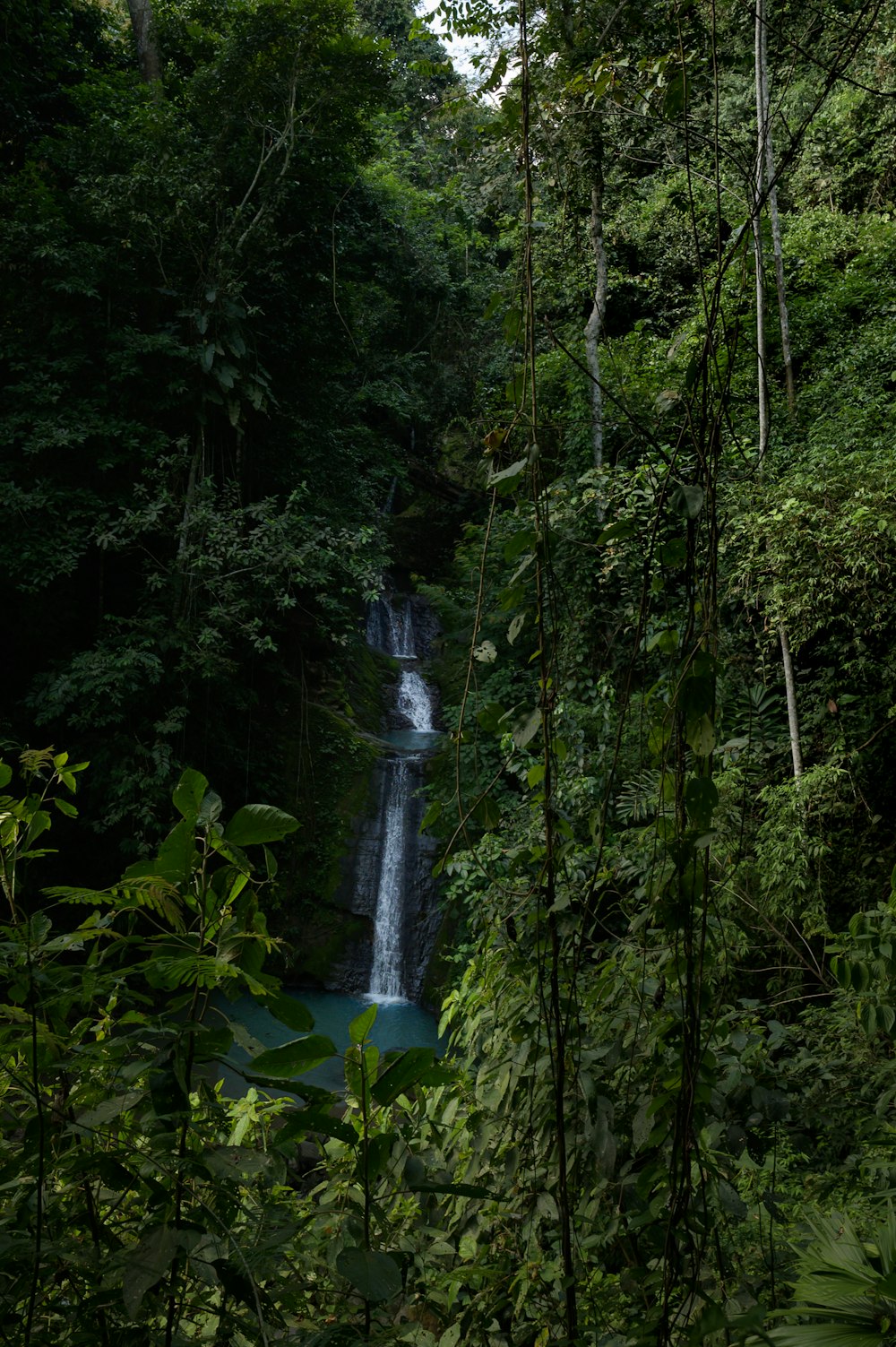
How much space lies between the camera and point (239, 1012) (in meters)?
8.48

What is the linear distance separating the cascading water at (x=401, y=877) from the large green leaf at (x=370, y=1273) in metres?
8.51

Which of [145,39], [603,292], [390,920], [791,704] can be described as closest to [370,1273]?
[791,704]

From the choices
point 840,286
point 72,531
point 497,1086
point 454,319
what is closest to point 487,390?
point 454,319

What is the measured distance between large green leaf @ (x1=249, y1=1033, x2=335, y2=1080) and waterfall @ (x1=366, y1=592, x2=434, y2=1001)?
29.1 feet

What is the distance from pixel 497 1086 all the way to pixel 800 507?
4615 millimetres

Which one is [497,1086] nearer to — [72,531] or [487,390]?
[72,531]

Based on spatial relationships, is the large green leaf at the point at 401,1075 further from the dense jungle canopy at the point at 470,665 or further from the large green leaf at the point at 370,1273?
the large green leaf at the point at 370,1273

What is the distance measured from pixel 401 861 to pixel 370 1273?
9.45 metres

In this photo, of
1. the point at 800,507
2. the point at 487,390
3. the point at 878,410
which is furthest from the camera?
the point at 487,390

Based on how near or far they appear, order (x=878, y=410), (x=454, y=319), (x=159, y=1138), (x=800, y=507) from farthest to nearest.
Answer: (x=454, y=319), (x=878, y=410), (x=800, y=507), (x=159, y=1138)

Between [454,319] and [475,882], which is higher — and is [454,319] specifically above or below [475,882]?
above

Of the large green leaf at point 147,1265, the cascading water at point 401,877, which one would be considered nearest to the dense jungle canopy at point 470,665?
the large green leaf at point 147,1265

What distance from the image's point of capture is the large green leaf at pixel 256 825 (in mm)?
886

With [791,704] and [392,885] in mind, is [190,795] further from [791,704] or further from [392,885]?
[392,885]
